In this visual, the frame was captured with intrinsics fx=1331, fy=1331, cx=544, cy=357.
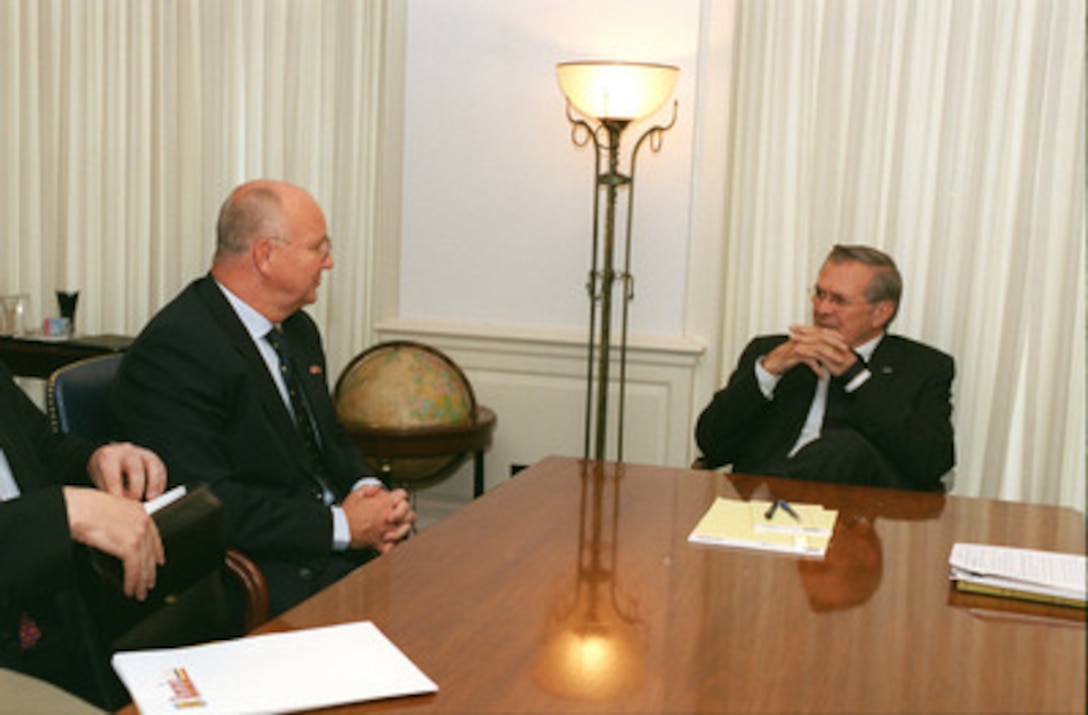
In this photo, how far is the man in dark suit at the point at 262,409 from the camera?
325 cm

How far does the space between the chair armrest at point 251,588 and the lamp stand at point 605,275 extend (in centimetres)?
225

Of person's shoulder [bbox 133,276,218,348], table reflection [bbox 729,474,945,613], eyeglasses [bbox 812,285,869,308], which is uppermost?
eyeglasses [bbox 812,285,869,308]

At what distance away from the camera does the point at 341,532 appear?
3.35 meters

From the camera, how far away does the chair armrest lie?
298cm

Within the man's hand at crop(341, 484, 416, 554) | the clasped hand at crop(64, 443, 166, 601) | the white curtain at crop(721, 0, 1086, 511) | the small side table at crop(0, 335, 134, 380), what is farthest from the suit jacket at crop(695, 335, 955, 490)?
the small side table at crop(0, 335, 134, 380)

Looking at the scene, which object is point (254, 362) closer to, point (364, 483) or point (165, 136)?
point (364, 483)

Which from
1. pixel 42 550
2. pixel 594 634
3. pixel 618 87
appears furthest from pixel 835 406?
pixel 42 550

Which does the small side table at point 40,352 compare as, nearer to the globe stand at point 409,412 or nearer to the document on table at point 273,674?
the globe stand at point 409,412

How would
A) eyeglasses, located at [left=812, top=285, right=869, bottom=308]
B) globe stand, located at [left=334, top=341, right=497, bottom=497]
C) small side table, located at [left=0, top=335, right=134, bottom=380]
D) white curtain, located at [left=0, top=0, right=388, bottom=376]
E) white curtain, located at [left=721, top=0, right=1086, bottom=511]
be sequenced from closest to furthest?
eyeglasses, located at [left=812, top=285, right=869, bottom=308] < white curtain, located at [left=721, top=0, right=1086, bottom=511] < globe stand, located at [left=334, top=341, right=497, bottom=497] < small side table, located at [left=0, top=335, right=134, bottom=380] < white curtain, located at [left=0, top=0, right=388, bottom=376]

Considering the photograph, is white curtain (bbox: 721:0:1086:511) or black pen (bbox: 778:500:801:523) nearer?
black pen (bbox: 778:500:801:523)

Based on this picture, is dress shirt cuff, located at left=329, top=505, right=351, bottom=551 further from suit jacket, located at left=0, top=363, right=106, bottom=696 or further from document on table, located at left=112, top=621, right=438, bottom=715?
document on table, located at left=112, top=621, right=438, bottom=715

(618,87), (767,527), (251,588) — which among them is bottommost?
(251,588)

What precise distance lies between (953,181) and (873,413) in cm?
115

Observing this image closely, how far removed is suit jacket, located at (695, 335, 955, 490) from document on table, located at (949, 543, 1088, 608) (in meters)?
1.45
